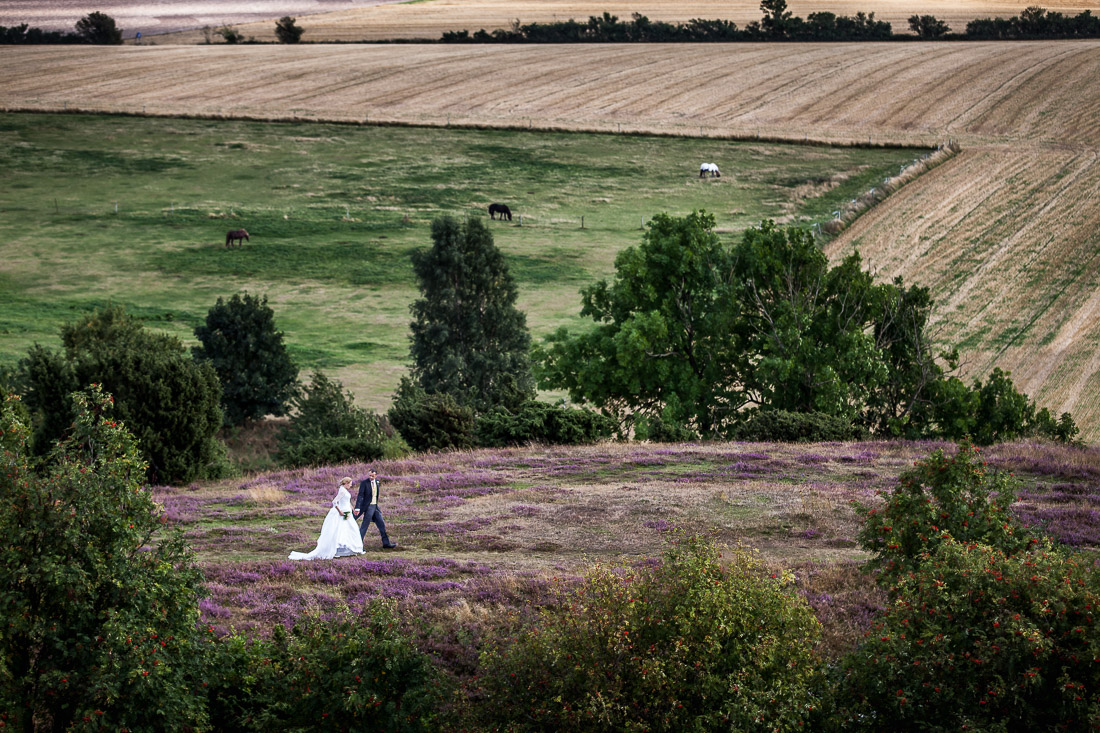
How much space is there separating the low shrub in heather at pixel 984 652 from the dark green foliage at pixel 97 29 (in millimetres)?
140788

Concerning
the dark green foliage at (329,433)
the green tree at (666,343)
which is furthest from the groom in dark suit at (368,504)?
the green tree at (666,343)

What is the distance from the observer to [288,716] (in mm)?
13688

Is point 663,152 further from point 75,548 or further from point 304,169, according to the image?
point 75,548

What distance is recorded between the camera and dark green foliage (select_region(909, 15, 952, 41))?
11500 cm

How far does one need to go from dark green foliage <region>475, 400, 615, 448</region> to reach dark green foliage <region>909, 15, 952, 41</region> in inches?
3782

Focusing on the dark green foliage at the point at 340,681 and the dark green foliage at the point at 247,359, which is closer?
the dark green foliage at the point at 340,681

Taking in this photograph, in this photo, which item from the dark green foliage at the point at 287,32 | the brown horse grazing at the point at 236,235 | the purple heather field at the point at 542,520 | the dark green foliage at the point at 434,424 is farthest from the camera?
the dark green foliage at the point at 287,32

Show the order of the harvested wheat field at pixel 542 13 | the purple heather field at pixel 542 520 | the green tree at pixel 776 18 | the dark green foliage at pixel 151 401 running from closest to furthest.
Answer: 1. the purple heather field at pixel 542 520
2. the dark green foliage at pixel 151 401
3. the green tree at pixel 776 18
4. the harvested wheat field at pixel 542 13

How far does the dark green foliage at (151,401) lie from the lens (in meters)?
32.9

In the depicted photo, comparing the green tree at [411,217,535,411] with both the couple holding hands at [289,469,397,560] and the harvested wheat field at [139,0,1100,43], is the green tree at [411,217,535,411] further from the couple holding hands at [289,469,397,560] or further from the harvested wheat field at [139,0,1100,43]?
the harvested wheat field at [139,0,1100,43]

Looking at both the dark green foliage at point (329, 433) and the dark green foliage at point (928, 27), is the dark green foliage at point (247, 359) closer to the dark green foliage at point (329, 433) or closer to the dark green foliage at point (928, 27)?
the dark green foliage at point (329, 433)

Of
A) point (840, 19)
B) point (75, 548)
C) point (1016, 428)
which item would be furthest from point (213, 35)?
point (75, 548)

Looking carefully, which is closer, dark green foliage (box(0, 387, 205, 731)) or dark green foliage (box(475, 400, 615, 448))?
dark green foliage (box(0, 387, 205, 731))

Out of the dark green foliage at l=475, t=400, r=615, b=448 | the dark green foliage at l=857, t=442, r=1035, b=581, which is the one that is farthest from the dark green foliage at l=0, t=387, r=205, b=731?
the dark green foliage at l=475, t=400, r=615, b=448
